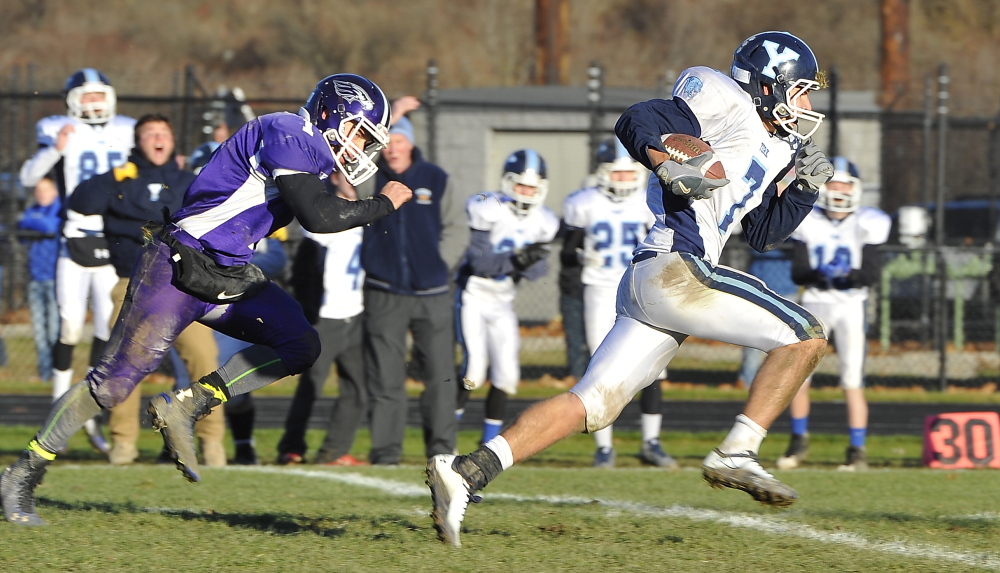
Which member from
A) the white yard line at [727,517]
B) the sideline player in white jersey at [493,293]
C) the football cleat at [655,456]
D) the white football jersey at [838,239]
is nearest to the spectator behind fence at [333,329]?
the sideline player in white jersey at [493,293]

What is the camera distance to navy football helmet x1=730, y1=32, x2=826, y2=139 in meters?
4.96

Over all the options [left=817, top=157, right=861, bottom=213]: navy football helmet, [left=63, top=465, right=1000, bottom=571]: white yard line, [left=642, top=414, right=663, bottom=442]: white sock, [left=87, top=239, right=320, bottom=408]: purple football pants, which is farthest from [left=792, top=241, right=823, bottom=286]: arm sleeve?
[left=87, top=239, right=320, bottom=408]: purple football pants

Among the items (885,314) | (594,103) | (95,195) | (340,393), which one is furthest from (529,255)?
(885,314)

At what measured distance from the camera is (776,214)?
5219 mm

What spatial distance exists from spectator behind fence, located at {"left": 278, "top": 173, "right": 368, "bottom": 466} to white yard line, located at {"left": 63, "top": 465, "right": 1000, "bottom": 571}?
32.2 inches

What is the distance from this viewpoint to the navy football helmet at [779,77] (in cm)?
496

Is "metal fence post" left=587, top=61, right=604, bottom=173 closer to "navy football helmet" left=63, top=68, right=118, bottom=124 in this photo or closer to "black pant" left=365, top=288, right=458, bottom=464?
"black pant" left=365, top=288, right=458, bottom=464

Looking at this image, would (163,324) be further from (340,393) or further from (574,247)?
(574,247)

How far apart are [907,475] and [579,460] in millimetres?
2304

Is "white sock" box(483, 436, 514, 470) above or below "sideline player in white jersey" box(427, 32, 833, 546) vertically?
below

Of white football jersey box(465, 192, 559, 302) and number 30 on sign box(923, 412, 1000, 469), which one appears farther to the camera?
white football jersey box(465, 192, 559, 302)

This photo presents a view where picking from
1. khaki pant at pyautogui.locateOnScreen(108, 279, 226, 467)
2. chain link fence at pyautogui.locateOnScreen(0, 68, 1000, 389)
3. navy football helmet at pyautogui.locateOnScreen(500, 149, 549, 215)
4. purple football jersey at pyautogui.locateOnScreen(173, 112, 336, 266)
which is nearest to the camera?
purple football jersey at pyautogui.locateOnScreen(173, 112, 336, 266)

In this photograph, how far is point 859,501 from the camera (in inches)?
255

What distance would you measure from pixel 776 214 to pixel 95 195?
4.33 m
